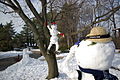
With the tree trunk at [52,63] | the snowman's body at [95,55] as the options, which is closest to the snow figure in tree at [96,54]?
the snowman's body at [95,55]

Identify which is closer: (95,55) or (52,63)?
(95,55)

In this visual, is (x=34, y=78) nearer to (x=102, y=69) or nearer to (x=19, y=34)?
(x=102, y=69)

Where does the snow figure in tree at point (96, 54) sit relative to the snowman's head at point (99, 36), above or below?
below

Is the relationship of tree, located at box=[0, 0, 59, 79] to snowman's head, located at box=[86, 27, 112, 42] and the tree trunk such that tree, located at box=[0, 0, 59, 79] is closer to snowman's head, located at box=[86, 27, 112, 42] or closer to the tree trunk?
the tree trunk

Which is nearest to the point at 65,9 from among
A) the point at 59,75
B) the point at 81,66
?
the point at 59,75

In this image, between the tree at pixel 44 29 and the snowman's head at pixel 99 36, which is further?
the tree at pixel 44 29

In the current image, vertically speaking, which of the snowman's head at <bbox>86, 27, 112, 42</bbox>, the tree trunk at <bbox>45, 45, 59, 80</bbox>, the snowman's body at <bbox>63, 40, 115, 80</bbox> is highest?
the snowman's head at <bbox>86, 27, 112, 42</bbox>

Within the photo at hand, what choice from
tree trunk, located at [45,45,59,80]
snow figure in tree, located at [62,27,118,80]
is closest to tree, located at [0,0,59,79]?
tree trunk, located at [45,45,59,80]

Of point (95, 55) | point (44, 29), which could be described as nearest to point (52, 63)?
point (44, 29)

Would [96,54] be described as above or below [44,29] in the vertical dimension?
below

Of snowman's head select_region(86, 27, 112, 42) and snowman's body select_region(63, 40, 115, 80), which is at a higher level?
snowman's head select_region(86, 27, 112, 42)

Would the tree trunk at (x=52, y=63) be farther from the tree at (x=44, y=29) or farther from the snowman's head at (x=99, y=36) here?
the snowman's head at (x=99, y=36)

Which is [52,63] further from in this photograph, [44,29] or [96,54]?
[96,54]

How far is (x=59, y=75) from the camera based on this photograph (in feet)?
19.4
